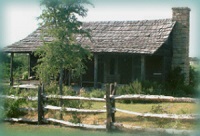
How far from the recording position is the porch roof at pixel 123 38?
48.5 feet

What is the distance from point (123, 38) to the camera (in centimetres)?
1557

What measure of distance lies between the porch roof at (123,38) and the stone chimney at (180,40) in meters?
0.44

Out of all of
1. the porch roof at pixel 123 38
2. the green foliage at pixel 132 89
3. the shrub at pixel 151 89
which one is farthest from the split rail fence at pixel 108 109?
the porch roof at pixel 123 38

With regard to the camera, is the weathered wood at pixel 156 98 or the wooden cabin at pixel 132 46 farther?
the wooden cabin at pixel 132 46

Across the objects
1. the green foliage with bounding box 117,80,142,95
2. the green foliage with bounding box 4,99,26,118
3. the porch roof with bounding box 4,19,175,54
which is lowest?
the green foliage with bounding box 4,99,26,118

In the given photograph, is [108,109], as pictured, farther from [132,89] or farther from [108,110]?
[132,89]

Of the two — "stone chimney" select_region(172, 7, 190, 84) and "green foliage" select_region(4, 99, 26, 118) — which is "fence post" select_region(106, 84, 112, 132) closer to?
"green foliage" select_region(4, 99, 26, 118)

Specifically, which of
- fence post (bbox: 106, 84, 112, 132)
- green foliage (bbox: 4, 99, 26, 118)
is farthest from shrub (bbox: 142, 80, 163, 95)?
fence post (bbox: 106, 84, 112, 132)

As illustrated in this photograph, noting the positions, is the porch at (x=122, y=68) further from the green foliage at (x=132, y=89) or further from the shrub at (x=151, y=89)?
the green foliage at (x=132, y=89)

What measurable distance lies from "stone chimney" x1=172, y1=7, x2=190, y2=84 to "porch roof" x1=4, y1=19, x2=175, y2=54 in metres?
0.44

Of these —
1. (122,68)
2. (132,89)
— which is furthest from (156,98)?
(122,68)

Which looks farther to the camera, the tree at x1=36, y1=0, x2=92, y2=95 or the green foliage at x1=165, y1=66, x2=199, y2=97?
the green foliage at x1=165, y1=66, x2=199, y2=97

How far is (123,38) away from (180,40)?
10.6ft

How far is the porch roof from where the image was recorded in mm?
14794
